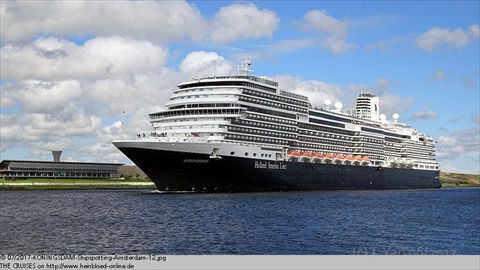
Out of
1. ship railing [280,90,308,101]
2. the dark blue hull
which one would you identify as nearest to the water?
the dark blue hull

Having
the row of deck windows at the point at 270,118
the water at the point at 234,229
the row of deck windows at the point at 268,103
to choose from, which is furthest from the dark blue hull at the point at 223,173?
→ the water at the point at 234,229

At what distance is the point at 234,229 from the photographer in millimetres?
48531

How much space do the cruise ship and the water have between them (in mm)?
14152

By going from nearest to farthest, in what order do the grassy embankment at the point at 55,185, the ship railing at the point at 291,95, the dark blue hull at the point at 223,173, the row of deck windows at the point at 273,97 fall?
the dark blue hull at the point at 223,173 → the row of deck windows at the point at 273,97 → the ship railing at the point at 291,95 → the grassy embankment at the point at 55,185

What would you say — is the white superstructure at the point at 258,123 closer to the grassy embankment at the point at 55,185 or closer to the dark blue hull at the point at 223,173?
the dark blue hull at the point at 223,173

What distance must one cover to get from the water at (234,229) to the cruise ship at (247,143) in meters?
14.2

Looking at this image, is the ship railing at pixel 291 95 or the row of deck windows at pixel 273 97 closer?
the row of deck windows at pixel 273 97

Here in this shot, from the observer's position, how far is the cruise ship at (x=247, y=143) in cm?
8700

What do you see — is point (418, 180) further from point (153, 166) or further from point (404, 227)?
point (404, 227)

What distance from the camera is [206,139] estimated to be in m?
89.2

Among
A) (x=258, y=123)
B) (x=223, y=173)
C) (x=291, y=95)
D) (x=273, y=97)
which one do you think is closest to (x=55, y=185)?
(x=291, y=95)

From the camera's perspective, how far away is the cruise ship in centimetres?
8700

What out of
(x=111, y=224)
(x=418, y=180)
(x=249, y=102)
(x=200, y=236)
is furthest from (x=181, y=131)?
(x=418, y=180)

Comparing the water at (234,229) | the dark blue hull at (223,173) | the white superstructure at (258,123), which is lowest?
the water at (234,229)
